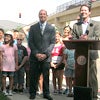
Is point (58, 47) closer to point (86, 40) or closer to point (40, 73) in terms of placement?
point (40, 73)

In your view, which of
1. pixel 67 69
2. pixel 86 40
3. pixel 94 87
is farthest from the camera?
pixel 67 69

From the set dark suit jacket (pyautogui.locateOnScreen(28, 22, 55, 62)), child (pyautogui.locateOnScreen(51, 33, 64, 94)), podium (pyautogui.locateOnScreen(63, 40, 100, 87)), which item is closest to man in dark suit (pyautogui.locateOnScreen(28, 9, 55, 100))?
dark suit jacket (pyautogui.locateOnScreen(28, 22, 55, 62))

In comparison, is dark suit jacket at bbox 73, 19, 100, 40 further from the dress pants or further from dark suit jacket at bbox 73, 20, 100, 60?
the dress pants

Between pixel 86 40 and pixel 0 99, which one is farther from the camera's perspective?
pixel 0 99

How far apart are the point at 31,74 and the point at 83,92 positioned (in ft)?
8.28

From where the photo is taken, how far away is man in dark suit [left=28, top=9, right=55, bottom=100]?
8594 millimetres

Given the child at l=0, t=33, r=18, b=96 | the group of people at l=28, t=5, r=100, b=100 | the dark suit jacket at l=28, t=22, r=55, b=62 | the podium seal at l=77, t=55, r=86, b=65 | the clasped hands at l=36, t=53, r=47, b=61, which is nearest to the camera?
the podium seal at l=77, t=55, r=86, b=65

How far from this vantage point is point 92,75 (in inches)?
290

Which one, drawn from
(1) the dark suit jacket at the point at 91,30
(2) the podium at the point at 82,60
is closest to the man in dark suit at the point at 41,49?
(1) the dark suit jacket at the point at 91,30

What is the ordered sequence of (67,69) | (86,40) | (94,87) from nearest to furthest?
(86,40), (94,87), (67,69)

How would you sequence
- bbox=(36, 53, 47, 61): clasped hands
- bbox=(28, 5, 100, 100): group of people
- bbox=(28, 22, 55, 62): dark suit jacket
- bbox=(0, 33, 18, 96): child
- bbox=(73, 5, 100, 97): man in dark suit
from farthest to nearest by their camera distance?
bbox=(0, 33, 18, 96): child → bbox=(28, 22, 55, 62): dark suit jacket → bbox=(36, 53, 47, 61): clasped hands → bbox=(28, 5, 100, 100): group of people → bbox=(73, 5, 100, 97): man in dark suit

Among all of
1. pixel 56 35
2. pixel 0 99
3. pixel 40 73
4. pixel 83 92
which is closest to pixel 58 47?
pixel 56 35

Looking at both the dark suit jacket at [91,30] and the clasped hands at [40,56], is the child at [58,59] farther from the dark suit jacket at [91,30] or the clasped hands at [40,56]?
the dark suit jacket at [91,30]

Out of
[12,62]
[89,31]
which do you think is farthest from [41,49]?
[89,31]
